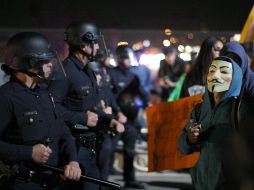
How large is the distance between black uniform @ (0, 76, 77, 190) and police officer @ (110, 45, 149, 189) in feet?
15.7

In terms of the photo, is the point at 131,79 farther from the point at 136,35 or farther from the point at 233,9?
the point at 233,9

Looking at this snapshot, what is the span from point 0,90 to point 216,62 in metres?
1.50

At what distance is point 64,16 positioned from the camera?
8.94 metres

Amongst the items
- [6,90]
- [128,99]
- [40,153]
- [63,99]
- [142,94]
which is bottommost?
[40,153]

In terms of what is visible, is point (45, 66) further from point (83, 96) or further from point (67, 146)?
point (83, 96)

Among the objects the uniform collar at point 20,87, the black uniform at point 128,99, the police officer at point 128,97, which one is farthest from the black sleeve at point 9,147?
the black uniform at point 128,99

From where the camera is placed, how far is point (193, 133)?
424cm

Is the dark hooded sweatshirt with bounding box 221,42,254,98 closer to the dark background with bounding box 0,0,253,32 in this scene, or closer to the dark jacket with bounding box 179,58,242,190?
the dark jacket with bounding box 179,58,242,190

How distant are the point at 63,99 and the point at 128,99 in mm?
4178

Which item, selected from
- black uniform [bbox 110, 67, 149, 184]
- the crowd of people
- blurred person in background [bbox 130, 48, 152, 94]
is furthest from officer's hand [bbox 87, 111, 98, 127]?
blurred person in background [bbox 130, 48, 152, 94]

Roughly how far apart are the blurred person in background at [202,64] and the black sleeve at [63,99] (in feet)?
4.91

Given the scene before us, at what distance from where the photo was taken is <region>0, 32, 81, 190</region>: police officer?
13.4 ft

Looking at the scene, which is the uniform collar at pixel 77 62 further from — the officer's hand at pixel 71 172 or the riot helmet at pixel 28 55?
the officer's hand at pixel 71 172

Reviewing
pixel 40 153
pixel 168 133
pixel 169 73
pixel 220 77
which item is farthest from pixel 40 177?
pixel 169 73
